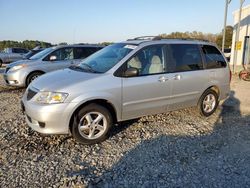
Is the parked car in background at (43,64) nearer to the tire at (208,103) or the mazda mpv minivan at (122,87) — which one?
the mazda mpv minivan at (122,87)

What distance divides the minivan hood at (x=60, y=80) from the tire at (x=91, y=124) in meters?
0.49

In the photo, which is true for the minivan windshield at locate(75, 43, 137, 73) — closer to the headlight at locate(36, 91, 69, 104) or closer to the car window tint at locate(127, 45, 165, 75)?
the car window tint at locate(127, 45, 165, 75)

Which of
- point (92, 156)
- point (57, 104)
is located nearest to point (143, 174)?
point (92, 156)

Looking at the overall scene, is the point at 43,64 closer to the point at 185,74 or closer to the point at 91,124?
the point at 91,124

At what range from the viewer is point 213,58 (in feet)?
19.6

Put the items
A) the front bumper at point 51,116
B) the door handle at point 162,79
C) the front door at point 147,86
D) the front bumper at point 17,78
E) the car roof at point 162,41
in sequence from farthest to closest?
1. the front bumper at point 17,78
2. the car roof at point 162,41
3. the door handle at point 162,79
4. the front door at point 147,86
5. the front bumper at point 51,116

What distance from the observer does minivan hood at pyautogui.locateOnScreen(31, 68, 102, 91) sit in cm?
416

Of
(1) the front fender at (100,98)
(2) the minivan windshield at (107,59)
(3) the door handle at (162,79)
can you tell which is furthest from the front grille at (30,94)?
(3) the door handle at (162,79)

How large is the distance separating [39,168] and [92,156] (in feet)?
2.65

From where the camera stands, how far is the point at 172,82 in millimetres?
5133

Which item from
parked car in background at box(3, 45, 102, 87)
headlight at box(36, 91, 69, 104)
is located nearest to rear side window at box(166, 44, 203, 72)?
headlight at box(36, 91, 69, 104)

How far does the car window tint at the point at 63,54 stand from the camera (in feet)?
30.5

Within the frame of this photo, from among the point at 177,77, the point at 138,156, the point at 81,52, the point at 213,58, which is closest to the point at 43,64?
the point at 81,52

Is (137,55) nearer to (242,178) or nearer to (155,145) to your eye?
(155,145)
